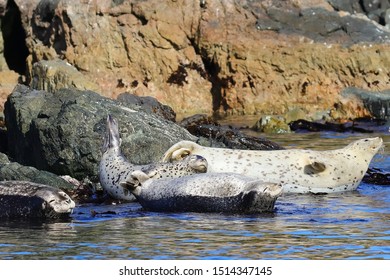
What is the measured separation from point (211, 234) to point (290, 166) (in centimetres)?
334

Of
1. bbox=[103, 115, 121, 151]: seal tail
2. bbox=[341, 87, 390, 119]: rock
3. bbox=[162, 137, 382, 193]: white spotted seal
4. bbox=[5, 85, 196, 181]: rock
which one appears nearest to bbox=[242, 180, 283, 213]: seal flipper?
bbox=[162, 137, 382, 193]: white spotted seal

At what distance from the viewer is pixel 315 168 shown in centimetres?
1221

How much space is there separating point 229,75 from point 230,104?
70cm

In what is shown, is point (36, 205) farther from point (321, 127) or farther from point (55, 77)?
point (55, 77)

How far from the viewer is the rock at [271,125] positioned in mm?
22047

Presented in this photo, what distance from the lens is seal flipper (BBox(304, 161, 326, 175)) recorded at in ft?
40.0

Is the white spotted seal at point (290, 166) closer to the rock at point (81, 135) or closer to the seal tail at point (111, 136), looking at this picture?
the seal tail at point (111, 136)

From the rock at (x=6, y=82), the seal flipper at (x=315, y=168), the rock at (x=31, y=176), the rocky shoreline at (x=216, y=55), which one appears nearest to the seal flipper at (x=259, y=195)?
the seal flipper at (x=315, y=168)

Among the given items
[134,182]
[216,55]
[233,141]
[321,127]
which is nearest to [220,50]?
[216,55]

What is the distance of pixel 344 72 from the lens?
87.7 feet
